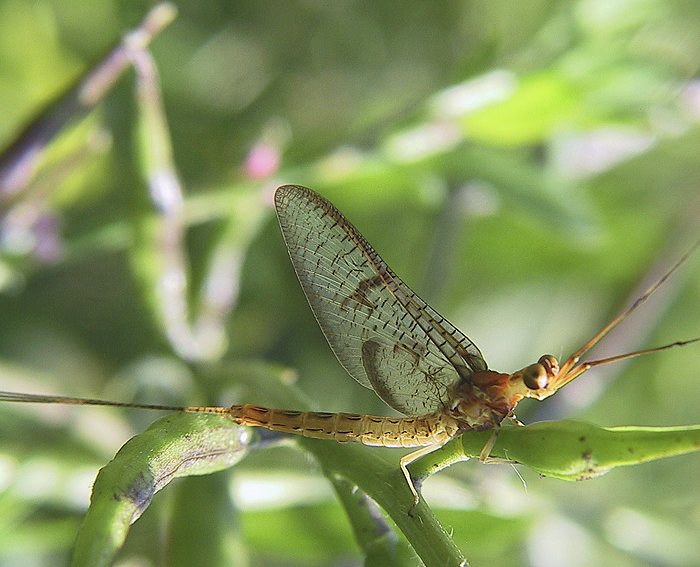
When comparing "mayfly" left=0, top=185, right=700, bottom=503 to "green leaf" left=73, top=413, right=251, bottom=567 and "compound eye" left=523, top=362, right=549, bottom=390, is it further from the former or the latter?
"green leaf" left=73, top=413, right=251, bottom=567

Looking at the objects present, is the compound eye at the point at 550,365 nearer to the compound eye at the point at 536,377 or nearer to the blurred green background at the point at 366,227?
the compound eye at the point at 536,377

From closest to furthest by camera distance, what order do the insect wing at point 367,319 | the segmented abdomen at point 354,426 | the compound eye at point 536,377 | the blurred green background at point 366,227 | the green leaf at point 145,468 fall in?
the green leaf at point 145,468 < the segmented abdomen at point 354,426 < the compound eye at point 536,377 < the insect wing at point 367,319 < the blurred green background at point 366,227

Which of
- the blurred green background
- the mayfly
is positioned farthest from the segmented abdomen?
the blurred green background

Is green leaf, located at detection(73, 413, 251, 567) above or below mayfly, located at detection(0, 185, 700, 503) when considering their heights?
below

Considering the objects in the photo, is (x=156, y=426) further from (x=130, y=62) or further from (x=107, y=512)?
(x=130, y=62)

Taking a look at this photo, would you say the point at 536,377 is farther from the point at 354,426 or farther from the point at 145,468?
the point at 145,468

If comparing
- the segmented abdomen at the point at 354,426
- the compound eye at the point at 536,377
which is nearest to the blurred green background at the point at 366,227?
the segmented abdomen at the point at 354,426
